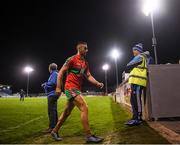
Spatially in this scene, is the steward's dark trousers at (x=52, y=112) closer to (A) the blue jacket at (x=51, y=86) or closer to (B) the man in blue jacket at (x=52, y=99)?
(B) the man in blue jacket at (x=52, y=99)

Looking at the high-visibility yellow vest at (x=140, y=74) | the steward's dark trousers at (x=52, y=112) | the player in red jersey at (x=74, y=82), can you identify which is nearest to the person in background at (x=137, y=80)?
the high-visibility yellow vest at (x=140, y=74)

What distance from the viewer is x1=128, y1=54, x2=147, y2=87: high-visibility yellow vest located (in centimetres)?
746

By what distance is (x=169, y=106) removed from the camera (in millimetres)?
7652

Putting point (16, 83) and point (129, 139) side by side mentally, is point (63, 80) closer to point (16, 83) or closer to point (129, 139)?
point (129, 139)

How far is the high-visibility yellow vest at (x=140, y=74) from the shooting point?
24.5 feet

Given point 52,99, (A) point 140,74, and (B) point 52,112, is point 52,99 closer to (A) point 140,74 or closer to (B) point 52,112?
(B) point 52,112

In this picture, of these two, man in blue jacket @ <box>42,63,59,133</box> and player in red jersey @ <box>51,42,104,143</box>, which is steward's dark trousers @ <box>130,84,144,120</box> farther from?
man in blue jacket @ <box>42,63,59,133</box>

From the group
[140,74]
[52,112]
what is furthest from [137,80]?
[52,112]

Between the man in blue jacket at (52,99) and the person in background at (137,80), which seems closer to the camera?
the person in background at (137,80)

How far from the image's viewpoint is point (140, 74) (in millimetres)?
7508

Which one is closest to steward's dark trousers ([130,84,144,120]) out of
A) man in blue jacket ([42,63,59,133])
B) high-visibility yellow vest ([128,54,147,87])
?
high-visibility yellow vest ([128,54,147,87])

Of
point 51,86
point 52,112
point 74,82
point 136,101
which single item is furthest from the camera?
point 51,86

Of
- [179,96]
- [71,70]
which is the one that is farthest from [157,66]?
[71,70]

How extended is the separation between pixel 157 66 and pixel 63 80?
315 centimetres
